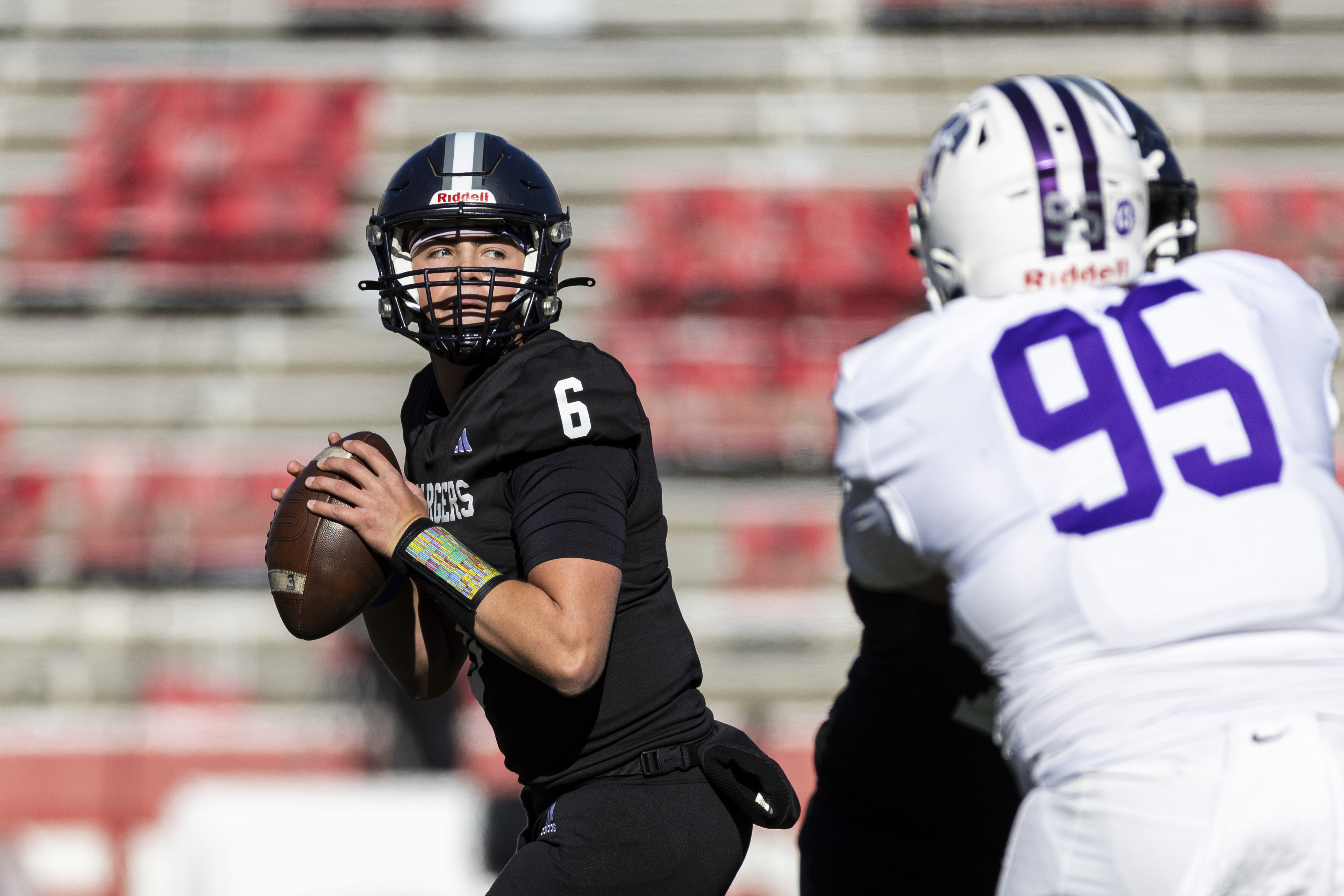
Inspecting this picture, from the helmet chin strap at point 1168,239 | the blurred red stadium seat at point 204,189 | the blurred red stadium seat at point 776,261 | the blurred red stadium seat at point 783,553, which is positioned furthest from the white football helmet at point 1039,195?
the blurred red stadium seat at point 204,189

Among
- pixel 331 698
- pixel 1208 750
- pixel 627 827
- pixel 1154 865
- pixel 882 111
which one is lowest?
pixel 331 698

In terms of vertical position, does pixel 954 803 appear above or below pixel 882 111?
below

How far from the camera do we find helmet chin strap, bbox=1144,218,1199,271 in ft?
7.02

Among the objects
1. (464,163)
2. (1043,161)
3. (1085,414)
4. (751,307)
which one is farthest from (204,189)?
(1085,414)

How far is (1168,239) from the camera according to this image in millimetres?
2156

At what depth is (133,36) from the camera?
5.82 metres

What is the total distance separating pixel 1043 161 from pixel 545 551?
85 cm

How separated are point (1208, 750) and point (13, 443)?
218 inches

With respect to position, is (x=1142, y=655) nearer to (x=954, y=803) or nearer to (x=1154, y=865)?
(x=1154, y=865)

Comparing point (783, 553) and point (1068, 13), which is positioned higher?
point (1068, 13)

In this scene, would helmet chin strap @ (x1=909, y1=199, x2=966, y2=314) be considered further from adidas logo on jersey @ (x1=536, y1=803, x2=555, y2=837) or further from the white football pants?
adidas logo on jersey @ (x1=536, y1=803, x2=555, y2=837)

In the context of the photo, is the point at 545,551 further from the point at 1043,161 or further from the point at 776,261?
the point at 776,261

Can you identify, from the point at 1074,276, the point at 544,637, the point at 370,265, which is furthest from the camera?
the point at 370,265

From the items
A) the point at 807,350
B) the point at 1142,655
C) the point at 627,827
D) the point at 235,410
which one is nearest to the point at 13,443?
the point at 235,410
